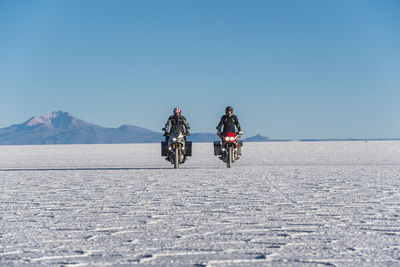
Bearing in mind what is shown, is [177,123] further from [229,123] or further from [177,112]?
[229,123]

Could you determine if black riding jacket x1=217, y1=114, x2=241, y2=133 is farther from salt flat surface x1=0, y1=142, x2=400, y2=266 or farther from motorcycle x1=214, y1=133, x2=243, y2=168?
salt flat surface x1=0, y1=142, x2=400, y2=266

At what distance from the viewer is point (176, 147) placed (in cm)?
1841

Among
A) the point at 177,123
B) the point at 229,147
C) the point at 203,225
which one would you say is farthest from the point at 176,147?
the point at 203,225

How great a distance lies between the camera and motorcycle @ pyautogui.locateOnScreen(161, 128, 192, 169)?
18250mm

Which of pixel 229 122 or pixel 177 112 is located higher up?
pixel 177 112

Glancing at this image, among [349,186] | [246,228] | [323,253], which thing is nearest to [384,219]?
[246,228]

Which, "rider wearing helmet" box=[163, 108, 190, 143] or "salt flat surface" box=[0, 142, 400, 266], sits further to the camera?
"rider wearing helmet" box=[163, 108, 190, 143]

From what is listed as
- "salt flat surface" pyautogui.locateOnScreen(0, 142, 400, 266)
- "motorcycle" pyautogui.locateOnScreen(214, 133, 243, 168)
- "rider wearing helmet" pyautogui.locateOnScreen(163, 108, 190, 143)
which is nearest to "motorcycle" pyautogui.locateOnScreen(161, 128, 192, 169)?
"rider wearing helmet" pyautogui.locateOnScreen(163, 108, 190, 143)

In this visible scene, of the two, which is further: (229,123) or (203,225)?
(229,123)

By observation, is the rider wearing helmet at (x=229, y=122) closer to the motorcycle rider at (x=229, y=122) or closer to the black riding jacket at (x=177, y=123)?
the motorcycle rider at (x=229, y=122)

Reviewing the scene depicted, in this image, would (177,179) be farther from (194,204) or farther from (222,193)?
(194,204)

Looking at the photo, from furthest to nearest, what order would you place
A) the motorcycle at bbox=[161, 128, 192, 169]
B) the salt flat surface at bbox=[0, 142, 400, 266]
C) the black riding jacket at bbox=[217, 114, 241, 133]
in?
1. the black riding jacket at bbox=[217, 114, 241, 133]
2. the motorcycle at bbox=[161, 128, 192, 169]
3. the salt flat surface at bbox=[0, 142, 400, 266]

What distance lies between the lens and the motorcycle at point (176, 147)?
18.2 metres

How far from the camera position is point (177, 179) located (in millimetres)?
14312
